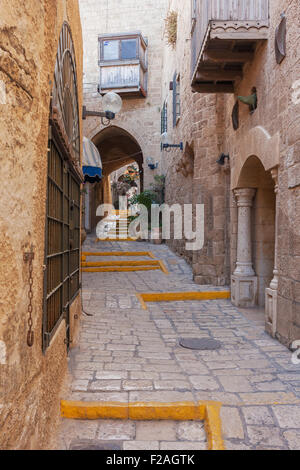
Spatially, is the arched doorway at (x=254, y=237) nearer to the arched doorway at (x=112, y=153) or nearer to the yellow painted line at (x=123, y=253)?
the yellow painted line at (x=123, y=253)

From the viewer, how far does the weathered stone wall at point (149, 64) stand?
16875 mm

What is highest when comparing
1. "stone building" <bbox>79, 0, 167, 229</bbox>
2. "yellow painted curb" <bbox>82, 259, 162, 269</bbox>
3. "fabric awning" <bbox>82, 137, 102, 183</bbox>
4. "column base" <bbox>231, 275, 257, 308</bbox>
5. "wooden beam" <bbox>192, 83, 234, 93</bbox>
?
"stone building" <bbox>79, 0, 167, 229</bbox>

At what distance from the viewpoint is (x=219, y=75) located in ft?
22.6

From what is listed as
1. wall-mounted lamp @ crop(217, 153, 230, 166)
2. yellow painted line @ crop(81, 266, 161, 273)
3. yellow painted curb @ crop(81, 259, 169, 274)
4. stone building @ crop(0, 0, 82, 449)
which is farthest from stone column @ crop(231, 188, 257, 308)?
stone building @ crop(0, 0, 82, 449)

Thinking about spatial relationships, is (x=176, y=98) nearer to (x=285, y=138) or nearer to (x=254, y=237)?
(x=254, y=237)

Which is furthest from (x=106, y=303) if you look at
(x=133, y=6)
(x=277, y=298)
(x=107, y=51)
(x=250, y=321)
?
(x=133, y=6)

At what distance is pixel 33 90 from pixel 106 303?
5.13 m

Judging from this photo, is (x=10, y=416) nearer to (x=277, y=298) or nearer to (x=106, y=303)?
(x=277, y=298)

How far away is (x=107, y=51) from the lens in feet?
54.2

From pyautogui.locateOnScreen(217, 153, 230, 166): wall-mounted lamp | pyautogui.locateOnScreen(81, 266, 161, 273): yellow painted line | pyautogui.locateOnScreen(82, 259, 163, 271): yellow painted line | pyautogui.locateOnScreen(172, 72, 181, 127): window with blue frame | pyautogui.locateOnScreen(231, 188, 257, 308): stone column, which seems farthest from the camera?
pyautogui.locateOnScreen(172, 72, 181, 127): window with blue frame

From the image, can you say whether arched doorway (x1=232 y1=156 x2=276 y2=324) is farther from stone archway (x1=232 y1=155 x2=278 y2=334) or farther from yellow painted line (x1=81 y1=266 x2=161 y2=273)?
yellow painted line (x1=81 y1=266 x2=161 y2=273)

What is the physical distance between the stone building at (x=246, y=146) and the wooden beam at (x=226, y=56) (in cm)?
2

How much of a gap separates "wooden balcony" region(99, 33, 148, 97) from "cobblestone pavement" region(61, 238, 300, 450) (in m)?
12.2

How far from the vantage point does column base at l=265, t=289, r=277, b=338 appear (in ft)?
16.3
